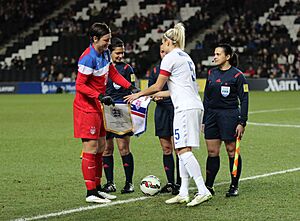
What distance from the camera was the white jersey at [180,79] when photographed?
8.73 m

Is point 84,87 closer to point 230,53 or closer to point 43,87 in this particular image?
point 230,53

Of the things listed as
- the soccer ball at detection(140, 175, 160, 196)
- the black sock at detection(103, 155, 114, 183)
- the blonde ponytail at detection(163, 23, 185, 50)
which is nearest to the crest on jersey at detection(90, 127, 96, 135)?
the soccer ball at detection(140, 175, 160, 196)

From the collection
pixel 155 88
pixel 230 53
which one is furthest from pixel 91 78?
pixel 230 53

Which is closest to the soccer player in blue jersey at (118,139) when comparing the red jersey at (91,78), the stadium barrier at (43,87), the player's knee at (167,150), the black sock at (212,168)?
the player's knee at (167,150)

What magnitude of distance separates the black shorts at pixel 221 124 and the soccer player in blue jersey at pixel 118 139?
1143 mm

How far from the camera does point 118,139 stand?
33.4 ft

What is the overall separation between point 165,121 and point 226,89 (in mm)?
946

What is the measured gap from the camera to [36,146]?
51.9 ft

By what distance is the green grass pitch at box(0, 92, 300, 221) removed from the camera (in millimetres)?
8320

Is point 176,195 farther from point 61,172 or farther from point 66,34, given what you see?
point 66,34

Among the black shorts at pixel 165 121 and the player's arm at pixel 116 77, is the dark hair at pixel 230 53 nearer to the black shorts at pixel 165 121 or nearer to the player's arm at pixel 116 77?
the black shorts at pixel 165 121

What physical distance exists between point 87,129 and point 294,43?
33210mm

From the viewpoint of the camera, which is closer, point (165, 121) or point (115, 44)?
point (165, 121)

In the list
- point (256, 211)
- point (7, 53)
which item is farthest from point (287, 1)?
point (256, 211)
